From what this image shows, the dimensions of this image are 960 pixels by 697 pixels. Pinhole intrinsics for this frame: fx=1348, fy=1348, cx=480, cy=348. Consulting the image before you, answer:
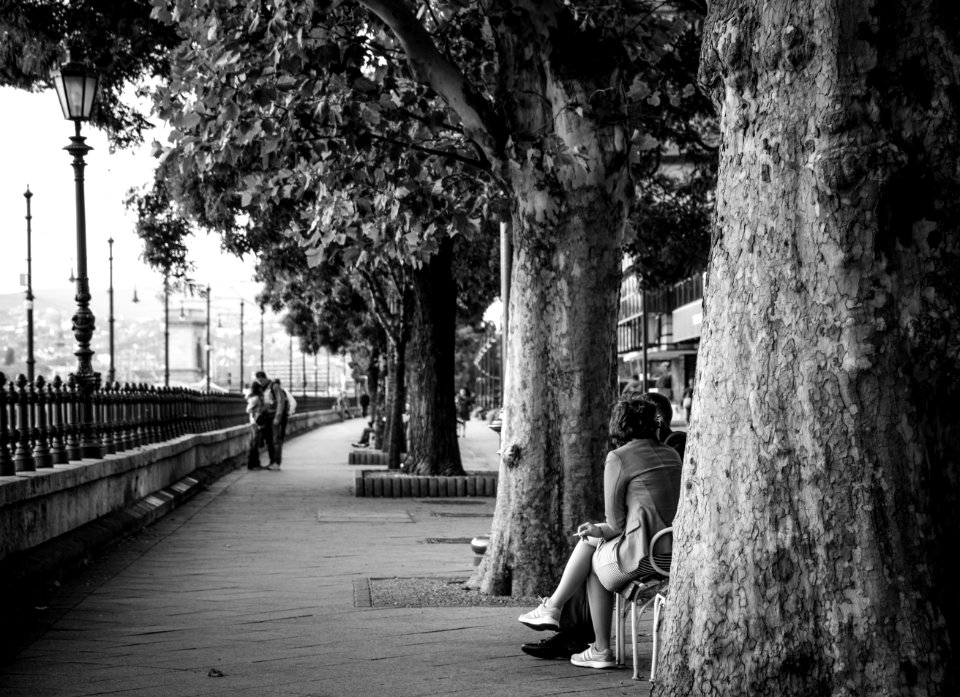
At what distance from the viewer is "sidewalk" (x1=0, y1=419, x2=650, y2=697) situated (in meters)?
6.09

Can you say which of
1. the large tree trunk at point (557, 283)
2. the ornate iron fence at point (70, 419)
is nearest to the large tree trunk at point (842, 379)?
the large tree trunk at point (557, 283)

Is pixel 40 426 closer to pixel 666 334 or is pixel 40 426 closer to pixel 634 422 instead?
pixel 634 422

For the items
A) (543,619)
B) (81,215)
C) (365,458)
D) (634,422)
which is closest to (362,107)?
(81,215)

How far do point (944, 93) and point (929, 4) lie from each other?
11.9 inches

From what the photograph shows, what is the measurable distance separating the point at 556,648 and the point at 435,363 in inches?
470

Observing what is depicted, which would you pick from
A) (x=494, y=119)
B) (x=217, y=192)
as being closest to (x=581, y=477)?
(x=494, y=119)

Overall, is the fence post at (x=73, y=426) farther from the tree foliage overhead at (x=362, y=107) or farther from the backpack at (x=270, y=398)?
the backpack at (x=270, y=398)

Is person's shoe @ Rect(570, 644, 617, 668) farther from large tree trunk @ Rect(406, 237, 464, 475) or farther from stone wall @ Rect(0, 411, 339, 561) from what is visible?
large tree trunk @ Rect(406, 237, 464, 475)

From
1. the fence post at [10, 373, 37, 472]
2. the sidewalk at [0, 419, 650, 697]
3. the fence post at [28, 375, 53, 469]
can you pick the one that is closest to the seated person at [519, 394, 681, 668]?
the sidewalk at [0, 419, 650, 697]

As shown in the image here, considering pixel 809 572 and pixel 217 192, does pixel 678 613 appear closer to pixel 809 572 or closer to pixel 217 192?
pixel 809 572

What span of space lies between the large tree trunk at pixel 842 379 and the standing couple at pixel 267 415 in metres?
20.1

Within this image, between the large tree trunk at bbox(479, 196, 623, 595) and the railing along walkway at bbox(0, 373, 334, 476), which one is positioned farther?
the railing along walkway at bbox(0, 373, 334, 476)

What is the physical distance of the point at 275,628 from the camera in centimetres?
769

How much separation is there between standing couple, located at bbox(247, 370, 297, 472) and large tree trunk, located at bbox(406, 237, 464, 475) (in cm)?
605
